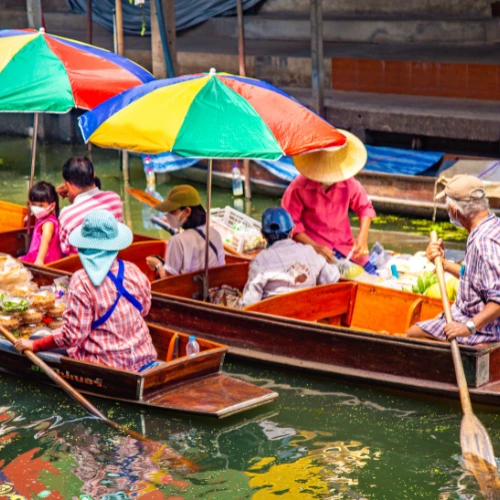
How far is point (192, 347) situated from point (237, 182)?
21.1 ft

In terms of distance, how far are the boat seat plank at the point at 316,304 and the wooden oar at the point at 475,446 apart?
4.83 feet

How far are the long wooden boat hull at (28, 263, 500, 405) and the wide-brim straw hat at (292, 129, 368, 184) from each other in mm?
920

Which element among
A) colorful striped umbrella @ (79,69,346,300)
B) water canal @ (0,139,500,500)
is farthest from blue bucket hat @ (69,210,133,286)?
water canal @ (0,139,500,500)

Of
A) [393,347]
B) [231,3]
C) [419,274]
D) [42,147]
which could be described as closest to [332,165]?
[419,274]

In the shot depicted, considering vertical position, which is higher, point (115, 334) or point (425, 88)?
point (425, 88)

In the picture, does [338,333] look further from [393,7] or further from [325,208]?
[393,7]

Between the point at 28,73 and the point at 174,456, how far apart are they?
3.42 metres

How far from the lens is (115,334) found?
19.6ft

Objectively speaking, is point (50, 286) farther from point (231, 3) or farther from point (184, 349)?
point (231, 3)

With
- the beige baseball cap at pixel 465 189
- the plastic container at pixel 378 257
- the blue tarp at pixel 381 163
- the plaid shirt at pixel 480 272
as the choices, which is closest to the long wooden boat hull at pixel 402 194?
the blue tarp at pixel 381 163

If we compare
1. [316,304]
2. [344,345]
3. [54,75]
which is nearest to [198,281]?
[316,304]

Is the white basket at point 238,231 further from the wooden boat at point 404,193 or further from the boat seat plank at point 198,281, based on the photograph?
the wooden boat at point 404,193

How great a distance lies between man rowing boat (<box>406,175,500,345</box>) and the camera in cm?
556

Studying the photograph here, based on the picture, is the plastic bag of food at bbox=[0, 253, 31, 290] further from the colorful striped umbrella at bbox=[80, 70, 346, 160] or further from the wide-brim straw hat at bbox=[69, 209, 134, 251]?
the wide-brim straw hat at bbox=[69, 209, 134, 251]
